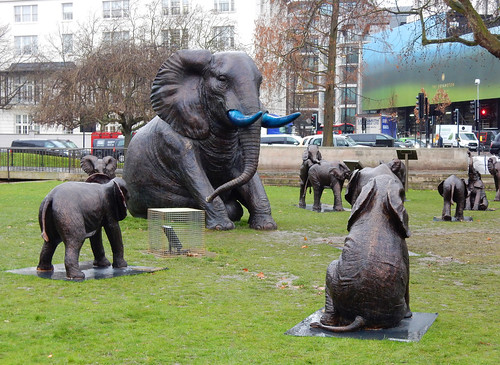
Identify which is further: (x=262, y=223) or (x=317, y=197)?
(x=317, y=197)

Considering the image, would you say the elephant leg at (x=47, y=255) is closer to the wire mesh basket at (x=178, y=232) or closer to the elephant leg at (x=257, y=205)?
the wire mesh basket at (x=178, y=232)

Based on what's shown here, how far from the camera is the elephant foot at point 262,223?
15.7 metres

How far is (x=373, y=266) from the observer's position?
677cm

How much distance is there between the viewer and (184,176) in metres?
15.5

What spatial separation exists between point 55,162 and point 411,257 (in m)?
26.6

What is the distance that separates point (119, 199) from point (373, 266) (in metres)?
4.29

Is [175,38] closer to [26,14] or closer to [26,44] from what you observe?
[26,44]

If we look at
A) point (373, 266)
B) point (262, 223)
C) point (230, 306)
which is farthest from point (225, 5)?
point (373, 266)

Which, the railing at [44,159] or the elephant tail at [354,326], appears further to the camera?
the railing at [44,159]

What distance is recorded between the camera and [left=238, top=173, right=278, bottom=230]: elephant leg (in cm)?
1577

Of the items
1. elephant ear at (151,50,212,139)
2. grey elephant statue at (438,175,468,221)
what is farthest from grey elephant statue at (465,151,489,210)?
elephant ear at (151,50,212,139)

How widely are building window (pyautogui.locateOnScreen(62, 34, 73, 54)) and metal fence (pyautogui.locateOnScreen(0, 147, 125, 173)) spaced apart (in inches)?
1047

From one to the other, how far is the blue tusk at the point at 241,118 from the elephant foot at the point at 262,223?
220cm

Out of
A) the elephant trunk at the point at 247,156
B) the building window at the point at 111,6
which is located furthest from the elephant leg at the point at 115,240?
the building window at the point at 111,6
